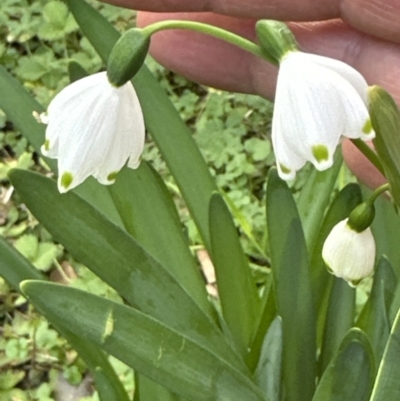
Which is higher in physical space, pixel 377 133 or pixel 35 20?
pixel 35 20

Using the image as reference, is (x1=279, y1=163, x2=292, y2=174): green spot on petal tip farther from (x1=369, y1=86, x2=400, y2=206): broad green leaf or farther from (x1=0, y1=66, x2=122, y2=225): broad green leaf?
(x1=0, y1=66, x2=122, y2=225): broad green leaf

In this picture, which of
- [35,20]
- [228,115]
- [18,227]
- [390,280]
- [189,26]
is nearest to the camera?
[189,26]

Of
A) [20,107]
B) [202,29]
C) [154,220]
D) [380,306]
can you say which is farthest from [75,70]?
[380,306]

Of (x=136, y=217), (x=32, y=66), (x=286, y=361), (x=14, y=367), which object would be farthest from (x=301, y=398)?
(x=32, y=66)

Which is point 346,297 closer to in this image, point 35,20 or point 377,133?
point 377,133

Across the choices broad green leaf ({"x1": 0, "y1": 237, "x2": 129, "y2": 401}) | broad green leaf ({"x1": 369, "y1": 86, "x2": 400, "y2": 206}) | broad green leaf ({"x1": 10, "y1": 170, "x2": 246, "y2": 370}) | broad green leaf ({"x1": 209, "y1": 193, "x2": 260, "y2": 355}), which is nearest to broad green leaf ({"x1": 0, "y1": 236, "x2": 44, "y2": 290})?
broad green leaf ({"x1": 0, "y1": 237, "x2": 129, "y2": 401})

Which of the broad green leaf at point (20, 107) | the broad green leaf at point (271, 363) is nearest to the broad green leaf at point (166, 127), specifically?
the broad green leaf at point (20, 107)

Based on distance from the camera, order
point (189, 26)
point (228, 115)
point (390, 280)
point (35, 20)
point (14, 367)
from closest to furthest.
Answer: point (189, 26) → point (390, 280) → point (14, 367) → point (228, 115) → point (35, 20)

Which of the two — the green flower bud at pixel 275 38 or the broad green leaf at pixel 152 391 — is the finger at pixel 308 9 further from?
the broad green leaf at pixel 152 391

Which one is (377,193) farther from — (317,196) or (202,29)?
(317,196)
